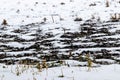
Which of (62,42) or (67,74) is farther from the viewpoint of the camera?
(62,42)

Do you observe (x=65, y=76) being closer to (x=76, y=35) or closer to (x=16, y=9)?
(x=76, y=35)

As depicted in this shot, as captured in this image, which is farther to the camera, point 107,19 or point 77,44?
point 107,19

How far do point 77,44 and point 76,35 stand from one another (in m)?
1.24

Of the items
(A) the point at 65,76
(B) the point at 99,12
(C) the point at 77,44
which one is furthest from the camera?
(B) the point at 99,12

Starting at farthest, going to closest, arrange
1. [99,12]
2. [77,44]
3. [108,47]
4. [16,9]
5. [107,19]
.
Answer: [16,9] < [99,12] < [107,19] < [77,44] < [108,47]

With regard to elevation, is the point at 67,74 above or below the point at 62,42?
below

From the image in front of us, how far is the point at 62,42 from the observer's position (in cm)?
920

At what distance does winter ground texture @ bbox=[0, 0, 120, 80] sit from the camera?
222 inches

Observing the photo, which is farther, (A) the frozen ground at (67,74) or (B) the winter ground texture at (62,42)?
(B) the winter ground texture at (62,42)

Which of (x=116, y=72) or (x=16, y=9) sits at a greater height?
(x=16, y=9)

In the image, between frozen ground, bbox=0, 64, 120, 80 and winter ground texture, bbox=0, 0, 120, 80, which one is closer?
frozen ground, bbox=0, 64, 120, 80

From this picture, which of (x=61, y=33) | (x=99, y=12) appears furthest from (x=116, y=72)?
(x=99, y=12)

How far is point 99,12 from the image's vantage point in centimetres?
1400

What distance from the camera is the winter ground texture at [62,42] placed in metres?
5.64
